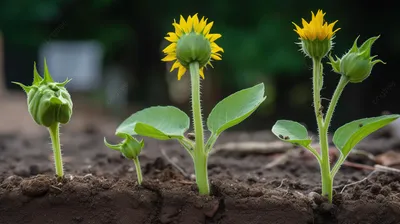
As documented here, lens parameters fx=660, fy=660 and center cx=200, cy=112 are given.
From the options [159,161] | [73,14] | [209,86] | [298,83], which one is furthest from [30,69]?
[159,161]

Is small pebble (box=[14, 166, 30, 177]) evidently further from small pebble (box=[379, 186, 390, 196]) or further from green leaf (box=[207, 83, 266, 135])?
small pebble (box=[379, 186, 390, 196])

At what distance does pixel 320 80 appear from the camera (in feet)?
5.07

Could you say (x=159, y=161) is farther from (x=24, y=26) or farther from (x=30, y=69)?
(x=30, y=69)

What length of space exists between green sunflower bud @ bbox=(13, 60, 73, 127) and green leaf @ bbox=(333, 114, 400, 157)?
0.65 m

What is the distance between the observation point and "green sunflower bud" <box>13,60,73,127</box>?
1.49 meters

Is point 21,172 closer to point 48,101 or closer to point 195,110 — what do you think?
point 48,101

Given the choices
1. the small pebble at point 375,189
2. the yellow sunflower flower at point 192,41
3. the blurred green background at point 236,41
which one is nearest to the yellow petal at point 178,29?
the yellow sunflower flower at point 192,41

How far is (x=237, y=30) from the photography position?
7473 mm

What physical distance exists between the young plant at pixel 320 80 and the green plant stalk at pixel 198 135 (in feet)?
0.58

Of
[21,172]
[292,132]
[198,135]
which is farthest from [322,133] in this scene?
[21,172]

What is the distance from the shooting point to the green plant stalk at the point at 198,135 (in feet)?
4.99

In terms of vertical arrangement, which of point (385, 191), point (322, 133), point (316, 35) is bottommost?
point (385, 191)

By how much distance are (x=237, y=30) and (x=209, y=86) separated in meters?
1.71

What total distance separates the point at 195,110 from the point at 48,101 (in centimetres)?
33
